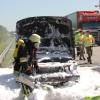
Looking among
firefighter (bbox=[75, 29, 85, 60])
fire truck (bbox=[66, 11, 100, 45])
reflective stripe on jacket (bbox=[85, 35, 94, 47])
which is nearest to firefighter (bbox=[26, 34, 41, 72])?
reflective stripe on jacket (bbox=[85, 35, 94, 47])

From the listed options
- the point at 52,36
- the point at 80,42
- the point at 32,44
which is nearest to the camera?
the point at 32,44

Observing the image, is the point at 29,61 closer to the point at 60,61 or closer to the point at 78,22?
the point at 60,61

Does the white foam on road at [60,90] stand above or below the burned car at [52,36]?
below

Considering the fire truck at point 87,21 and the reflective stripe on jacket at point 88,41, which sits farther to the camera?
the fire truck at point 87,21

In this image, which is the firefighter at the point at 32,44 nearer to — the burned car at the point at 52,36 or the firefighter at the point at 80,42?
the burned car at the point at 52,36

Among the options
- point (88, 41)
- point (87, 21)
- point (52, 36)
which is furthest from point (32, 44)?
point (87, 21)

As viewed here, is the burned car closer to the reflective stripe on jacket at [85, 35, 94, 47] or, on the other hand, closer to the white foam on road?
the white foam on road

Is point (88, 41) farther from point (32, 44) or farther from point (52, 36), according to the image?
point (32, 44)

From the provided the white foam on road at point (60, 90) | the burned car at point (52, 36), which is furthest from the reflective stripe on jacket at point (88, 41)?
the white foam on road at point (60, 90)

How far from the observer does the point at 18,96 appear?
11.1 metres

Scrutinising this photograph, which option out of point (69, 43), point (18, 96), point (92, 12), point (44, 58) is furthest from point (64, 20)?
point (92, 12)

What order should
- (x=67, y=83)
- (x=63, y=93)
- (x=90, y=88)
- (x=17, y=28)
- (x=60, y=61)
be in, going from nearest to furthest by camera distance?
(x=63, y=93)
(x=90, y=88)
(x=67, y=83)
(x=60, y=61)
(x=17, y=28)

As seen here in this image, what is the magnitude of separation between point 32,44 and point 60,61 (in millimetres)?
3523

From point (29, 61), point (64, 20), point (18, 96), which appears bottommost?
point (18, 96)
